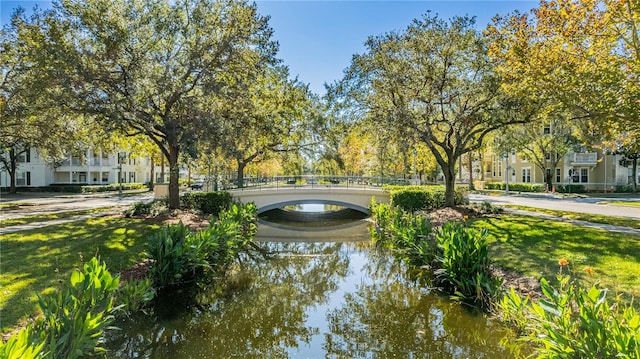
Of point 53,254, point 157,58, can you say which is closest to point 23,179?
point 157,58

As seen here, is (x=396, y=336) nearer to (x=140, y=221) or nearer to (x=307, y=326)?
(x=307, y=326)

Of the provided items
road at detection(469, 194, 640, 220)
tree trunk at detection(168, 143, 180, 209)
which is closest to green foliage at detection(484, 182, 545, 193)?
road at detection(469, 194, 640, 220)

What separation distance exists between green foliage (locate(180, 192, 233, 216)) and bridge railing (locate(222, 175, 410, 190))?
4.68m

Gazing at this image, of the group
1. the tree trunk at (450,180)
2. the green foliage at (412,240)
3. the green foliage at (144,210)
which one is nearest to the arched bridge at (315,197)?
the tree trunk at (450,180)

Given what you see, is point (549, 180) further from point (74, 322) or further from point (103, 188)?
point (103, 188)

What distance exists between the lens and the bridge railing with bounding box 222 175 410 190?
2602 centimetres

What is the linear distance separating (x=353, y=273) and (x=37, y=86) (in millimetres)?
12322

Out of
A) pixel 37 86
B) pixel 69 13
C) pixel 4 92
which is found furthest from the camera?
pixel 4 92

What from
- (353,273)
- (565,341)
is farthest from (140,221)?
(565,341)

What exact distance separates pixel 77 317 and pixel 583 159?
49876 millimetres

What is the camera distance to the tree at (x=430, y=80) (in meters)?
Answer: 15.7

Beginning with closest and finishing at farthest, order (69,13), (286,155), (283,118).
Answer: (69,13)
(283,118)
(286,155)

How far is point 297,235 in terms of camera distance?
1973cm

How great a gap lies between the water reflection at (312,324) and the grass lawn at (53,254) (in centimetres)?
177
